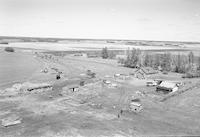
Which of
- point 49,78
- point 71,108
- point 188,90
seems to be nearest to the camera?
point 71,108

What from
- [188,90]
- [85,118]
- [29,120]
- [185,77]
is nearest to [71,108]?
[85,118]

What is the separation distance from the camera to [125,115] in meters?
28.6

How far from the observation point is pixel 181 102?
3503cm

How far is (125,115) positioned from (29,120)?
1353 centimetres

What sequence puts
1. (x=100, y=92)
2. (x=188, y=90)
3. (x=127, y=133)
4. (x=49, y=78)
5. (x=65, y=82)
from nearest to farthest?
(x=127, y=133), (x=100, y=92), (x=188, y=90), (x=65, y=82), (x=49, y=78)

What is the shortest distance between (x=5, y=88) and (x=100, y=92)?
67.1 feet

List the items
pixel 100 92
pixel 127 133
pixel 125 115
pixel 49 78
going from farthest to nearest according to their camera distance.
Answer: pixel 49 78 < pixel 100 92 < pixel 125 115 < pixel 127 133

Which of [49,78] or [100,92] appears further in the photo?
[49,78]

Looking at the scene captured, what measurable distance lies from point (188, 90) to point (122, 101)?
57.9 feet

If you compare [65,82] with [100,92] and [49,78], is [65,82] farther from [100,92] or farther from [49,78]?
[100,92]

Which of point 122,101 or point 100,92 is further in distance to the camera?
point 100,92

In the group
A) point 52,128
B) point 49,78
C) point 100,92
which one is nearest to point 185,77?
point 100,92

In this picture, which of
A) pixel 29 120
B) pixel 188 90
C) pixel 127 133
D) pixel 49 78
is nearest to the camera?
pixel 127 133

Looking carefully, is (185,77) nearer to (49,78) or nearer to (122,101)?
(122,101)
